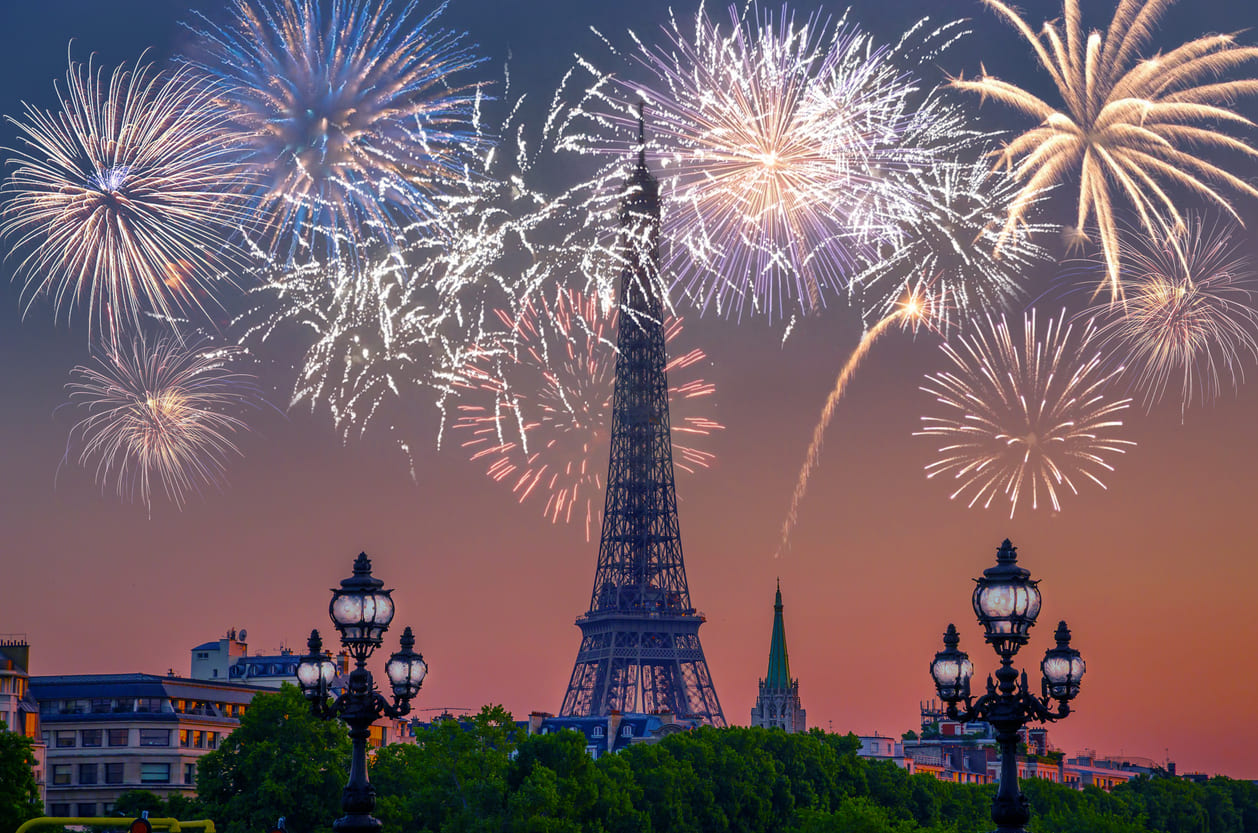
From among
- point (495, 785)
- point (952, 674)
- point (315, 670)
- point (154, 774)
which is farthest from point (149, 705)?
point (952, 674)

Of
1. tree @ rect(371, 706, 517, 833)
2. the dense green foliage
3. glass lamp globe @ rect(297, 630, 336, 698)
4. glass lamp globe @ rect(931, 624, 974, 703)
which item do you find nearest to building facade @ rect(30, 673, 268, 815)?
the dense green foliage

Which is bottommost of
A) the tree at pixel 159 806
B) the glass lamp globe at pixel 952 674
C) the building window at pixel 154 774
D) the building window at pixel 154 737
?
the tree at pixel 159 806

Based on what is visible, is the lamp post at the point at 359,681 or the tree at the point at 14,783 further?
the tree at the point at 14,783

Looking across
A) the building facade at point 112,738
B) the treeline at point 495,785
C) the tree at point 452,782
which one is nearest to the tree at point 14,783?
the treeline at point 495,785

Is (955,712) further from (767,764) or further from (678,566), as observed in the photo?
(678,566)

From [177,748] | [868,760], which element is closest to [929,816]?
[868,760]

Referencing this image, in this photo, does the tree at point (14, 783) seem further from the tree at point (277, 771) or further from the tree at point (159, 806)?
the tree at point (277, 771)

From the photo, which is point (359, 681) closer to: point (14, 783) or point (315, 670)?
point (315, 670)

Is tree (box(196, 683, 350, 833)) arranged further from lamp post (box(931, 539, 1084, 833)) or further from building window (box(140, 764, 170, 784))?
lamp post (box(931, 539, 1084, 833))
